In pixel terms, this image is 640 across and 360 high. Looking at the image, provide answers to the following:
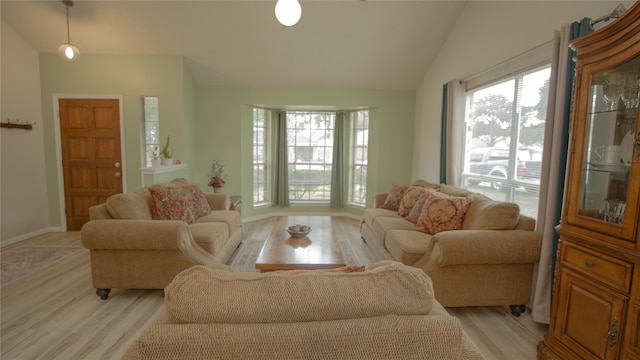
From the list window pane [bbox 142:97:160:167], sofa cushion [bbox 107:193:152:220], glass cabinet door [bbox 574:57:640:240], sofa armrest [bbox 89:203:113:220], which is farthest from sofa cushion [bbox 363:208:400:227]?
window pane [bbox 142:97:160:167]

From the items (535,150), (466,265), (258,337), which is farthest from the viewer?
(535,150)

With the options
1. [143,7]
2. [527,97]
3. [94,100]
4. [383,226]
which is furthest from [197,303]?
[94,100]

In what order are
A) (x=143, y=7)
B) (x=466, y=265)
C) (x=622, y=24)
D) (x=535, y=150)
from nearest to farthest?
(x=622, y=24) → (x=466, y=265) → (x=535, y=150) → (x=143, y=7)

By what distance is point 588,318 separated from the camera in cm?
165

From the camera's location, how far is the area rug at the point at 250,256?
346cm

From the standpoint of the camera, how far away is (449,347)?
2.68 ft

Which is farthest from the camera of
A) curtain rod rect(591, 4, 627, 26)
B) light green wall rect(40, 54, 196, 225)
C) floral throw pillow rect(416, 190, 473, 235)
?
light green wall rect(40, 54, 196, 225)

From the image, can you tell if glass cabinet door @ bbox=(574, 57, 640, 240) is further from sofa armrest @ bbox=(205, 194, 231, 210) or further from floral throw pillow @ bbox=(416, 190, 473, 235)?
sofa armrest @ bbox=(205, 194, 231, 210)

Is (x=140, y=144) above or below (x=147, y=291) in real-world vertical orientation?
above

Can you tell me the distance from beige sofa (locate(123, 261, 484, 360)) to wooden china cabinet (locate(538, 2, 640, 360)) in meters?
1.17

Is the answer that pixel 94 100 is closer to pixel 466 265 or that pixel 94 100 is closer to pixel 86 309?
pixel 86 309

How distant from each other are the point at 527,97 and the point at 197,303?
3.34 metres

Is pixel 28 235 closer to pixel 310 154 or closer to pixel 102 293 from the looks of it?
pixel 102 293

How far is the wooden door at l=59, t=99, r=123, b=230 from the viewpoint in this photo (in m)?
4.57
